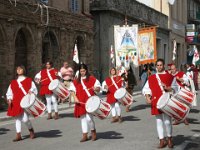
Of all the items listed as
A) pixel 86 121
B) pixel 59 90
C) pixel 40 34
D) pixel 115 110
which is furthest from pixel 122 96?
pixel 40 34

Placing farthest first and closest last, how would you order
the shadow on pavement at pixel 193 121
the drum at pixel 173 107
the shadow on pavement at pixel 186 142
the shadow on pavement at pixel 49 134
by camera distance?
1. the shadow on pavement at pixel 193 121
2. the shadow on pavement at pixel 49 134
3. the shadow on pavement at pixel 186 142
4. the drum at pixel 173 107

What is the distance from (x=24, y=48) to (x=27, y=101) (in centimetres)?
1015

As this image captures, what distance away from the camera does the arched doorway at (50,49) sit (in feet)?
70.4

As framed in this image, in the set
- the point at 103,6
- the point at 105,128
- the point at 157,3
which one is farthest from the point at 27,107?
the point at 157,3

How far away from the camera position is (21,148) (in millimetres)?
9055

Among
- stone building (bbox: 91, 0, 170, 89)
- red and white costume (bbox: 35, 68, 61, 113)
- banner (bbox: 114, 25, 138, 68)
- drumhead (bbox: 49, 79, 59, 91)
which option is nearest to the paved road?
red and white costume (bbox: 35, 68, 61, 113)

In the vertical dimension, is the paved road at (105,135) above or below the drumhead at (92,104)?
below

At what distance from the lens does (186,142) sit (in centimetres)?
936

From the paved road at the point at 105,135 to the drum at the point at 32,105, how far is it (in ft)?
2.01

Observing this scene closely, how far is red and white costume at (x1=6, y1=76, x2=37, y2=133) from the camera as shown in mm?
9820

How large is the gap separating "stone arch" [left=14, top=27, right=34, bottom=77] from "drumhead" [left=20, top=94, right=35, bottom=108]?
30.8ft

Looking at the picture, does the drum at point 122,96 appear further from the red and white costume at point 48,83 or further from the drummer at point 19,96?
the drummer at point 19,96

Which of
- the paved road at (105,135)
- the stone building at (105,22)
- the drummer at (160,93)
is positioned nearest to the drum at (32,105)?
the paved road at (105,135)

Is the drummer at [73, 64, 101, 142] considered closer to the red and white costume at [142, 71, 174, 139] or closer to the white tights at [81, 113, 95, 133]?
the white tights at [81, 113, 95, 133]
